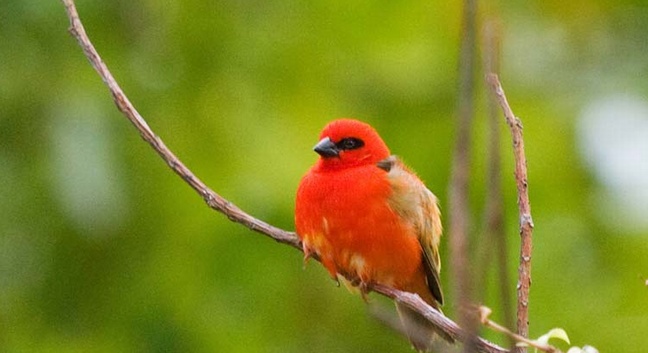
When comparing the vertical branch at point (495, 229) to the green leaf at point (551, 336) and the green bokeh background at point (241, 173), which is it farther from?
the green bokeh background at point (241, 173)

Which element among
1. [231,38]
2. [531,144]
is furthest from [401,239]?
[231,38]

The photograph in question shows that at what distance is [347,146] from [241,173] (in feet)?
2.08

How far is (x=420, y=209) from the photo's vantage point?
16.9 feet

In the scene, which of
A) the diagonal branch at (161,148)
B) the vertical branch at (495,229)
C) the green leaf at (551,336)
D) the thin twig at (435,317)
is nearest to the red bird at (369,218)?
the thin twig at (435,317)

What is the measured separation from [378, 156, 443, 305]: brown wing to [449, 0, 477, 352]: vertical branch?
3013 mm

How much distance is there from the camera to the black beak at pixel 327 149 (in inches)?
209

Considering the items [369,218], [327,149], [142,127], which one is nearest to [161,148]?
[142,127]

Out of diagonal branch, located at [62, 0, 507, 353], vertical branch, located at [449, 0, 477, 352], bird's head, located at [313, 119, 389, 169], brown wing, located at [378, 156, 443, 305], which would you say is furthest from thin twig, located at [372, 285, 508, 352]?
bird's head, located at [313, 119, 389, 169]

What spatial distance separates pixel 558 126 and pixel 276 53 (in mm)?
1394

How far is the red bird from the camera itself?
4.90 meters

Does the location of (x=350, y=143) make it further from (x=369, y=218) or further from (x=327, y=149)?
(x=369, y=218)

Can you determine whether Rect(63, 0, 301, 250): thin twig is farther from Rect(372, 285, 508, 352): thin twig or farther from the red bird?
the red bird

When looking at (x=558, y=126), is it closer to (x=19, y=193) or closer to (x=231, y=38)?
(x=231, y=38)

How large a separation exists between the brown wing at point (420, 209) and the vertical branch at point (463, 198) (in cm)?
301
